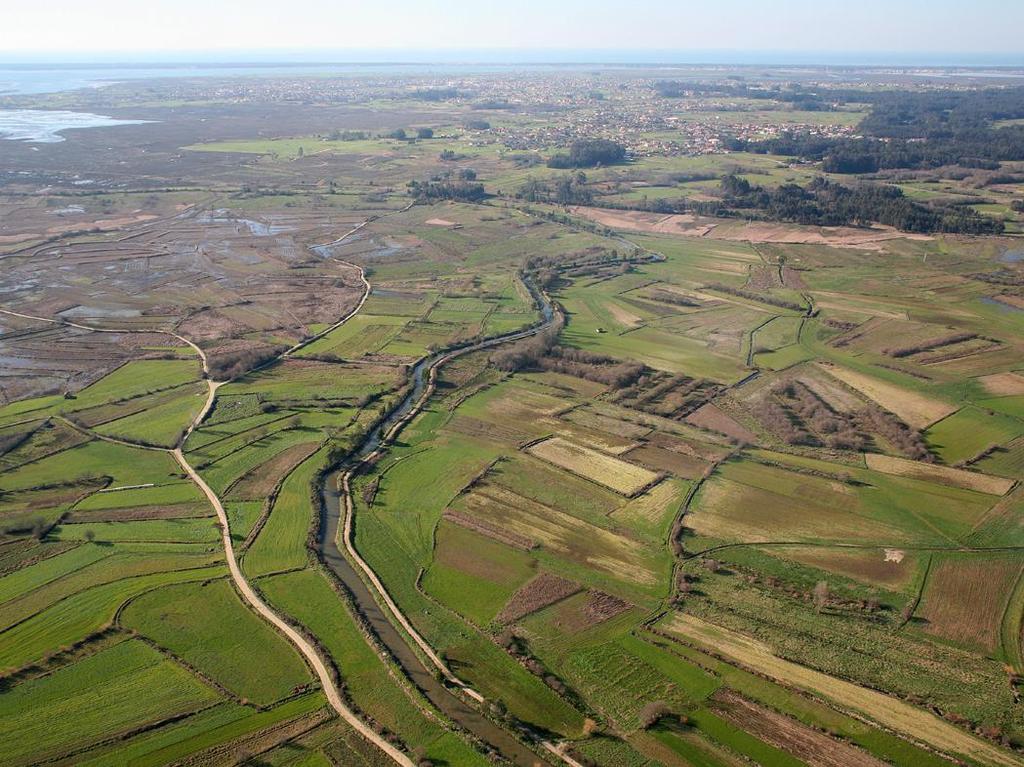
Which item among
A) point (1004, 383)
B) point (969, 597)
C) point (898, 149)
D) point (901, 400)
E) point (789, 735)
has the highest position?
point (898, 149)

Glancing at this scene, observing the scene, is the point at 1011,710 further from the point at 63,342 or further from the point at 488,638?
the point at 63,342

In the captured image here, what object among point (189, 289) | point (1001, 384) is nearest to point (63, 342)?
point (189, 289)

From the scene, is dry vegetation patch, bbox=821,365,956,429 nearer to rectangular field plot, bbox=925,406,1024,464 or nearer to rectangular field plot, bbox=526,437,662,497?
rectangular field plot, bbox=925,406,1024,464

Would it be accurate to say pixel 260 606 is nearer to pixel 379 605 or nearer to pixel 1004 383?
pixel 379 605

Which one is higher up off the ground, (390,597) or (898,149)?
(898,149)

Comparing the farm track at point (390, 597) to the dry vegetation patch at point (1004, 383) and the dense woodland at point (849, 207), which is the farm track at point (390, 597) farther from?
the dense woodland at point (849, 207)

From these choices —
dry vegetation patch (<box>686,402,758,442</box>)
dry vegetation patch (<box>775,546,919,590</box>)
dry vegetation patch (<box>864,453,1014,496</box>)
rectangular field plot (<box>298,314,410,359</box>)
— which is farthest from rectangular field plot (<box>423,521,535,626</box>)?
rectangular field plot (<box>298,314,410,359</box>)

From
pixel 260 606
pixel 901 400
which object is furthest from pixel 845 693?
pixel 901 400
